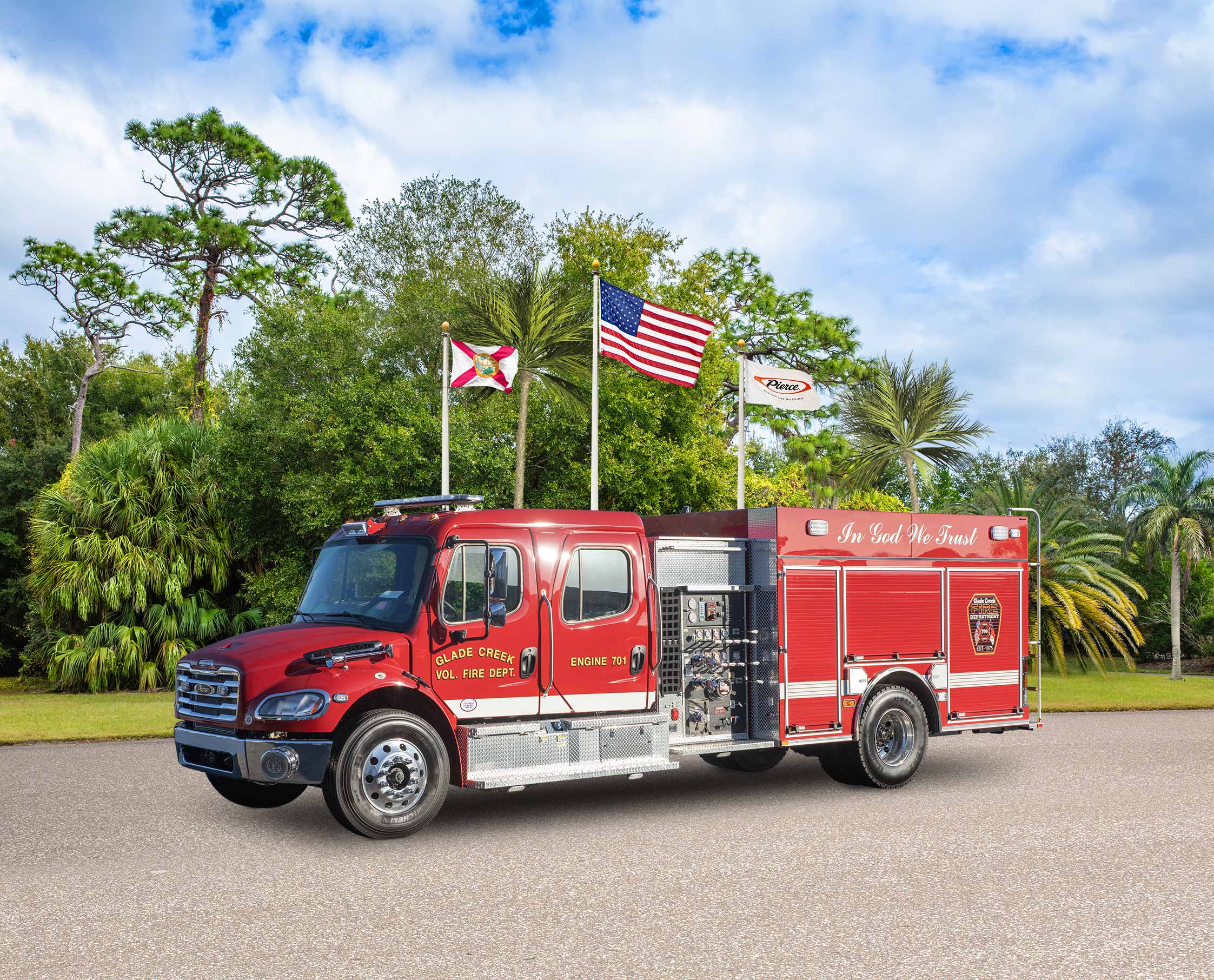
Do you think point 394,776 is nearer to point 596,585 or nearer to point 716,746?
point 596,585

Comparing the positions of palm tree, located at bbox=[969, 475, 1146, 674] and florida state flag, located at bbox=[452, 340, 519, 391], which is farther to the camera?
palm tree, located at bbox=[969, 475, 1146, 674]

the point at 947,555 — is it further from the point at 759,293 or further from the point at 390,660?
the point at 759,293

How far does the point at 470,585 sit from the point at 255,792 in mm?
2639

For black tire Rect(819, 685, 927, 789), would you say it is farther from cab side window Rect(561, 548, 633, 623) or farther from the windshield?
the windshield

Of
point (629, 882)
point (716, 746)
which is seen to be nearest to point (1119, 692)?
point (716, 746)

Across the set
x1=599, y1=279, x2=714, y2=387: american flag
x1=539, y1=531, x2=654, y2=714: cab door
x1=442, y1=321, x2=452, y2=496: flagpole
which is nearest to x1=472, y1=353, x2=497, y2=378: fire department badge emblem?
x1=442, y1=321, x2=452, y2=496: flagpole

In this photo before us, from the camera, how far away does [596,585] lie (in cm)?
980

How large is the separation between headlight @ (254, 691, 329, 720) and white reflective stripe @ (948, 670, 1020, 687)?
21.8ft

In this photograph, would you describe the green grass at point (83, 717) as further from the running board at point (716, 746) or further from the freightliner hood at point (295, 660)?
the running board at point (716, 746)

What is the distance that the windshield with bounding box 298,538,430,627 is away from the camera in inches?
358

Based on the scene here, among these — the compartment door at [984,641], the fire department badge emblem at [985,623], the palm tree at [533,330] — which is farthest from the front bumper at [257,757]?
the palm tree at [533,330]

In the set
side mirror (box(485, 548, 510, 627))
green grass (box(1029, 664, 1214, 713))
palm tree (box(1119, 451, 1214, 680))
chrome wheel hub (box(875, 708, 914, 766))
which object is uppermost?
palm tree (box(1119, 451, 1214, 680))

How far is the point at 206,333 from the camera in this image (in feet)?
130

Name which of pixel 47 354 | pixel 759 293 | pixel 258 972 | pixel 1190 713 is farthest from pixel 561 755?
pixel 47 354
